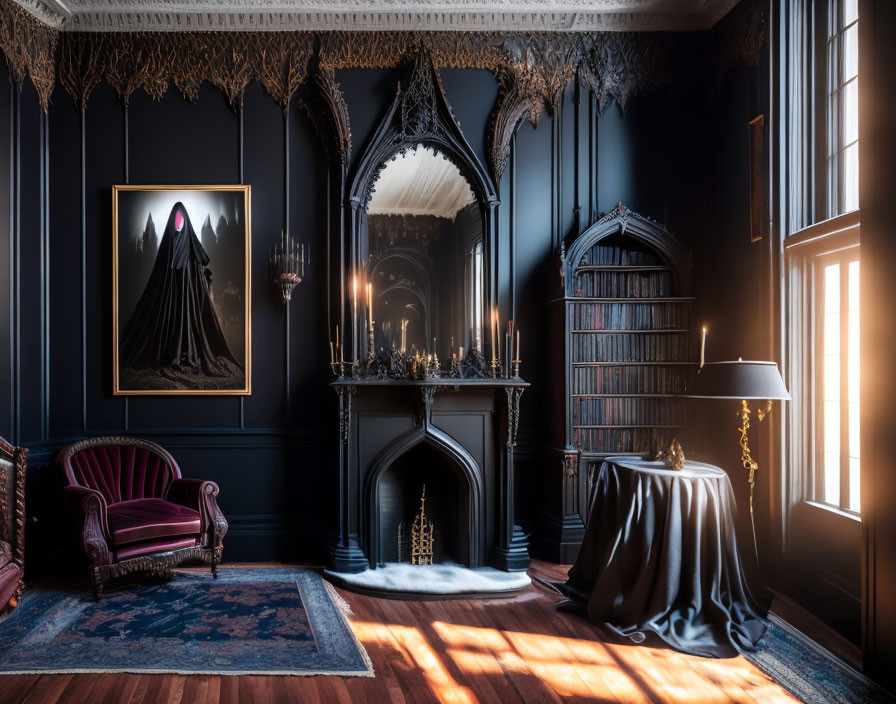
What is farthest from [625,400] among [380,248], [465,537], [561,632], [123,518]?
[123,518]

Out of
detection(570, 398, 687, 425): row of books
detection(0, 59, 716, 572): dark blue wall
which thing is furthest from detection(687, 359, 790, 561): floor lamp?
detection(0, 59, 716, 572): dark blue wall

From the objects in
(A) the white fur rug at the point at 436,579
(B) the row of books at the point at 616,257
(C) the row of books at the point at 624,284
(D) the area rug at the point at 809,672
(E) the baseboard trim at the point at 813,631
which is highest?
(B) the row of books at the point at 616,257

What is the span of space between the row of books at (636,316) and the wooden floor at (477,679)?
222 centimetres

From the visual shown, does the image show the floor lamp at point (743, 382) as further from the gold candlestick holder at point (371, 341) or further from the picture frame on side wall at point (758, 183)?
the gold candlestick holder at point (371, 341)

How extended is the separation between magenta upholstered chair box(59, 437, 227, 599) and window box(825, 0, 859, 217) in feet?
14.9

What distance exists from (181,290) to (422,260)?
1.87 m

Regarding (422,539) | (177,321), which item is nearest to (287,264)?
(177,321)

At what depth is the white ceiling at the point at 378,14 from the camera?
4.77 meters

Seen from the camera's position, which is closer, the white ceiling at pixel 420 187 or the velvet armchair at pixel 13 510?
the velvet armchair at pixel 13 510

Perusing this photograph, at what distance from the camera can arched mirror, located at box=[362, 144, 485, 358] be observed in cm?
485

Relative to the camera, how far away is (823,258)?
13.0 ft

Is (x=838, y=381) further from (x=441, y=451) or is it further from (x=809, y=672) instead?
(x=441, y=451)

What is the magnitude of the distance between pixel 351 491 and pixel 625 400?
7.07ft

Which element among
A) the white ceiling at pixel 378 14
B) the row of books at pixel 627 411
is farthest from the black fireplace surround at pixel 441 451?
the white ceiling at pixel 378 14
